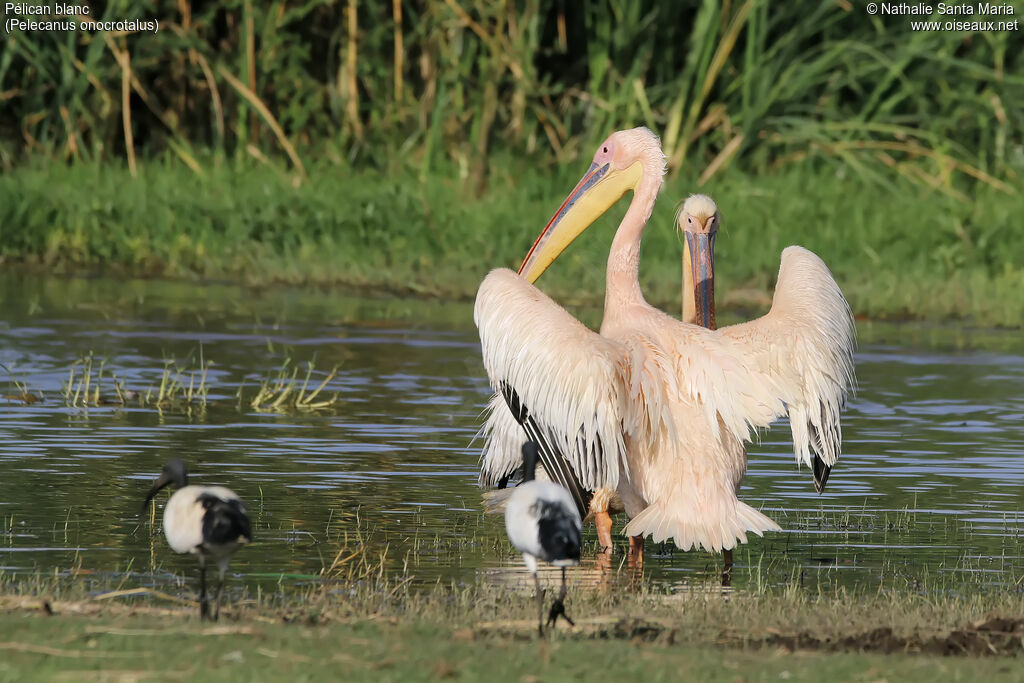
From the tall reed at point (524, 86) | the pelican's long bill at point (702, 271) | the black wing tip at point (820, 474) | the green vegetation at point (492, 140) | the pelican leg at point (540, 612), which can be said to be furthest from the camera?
the tall reed at point (524, 86)

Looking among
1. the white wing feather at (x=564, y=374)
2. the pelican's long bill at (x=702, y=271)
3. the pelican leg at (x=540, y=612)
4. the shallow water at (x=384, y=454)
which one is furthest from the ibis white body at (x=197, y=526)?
the pelican's long bill at (x=702, y=271)

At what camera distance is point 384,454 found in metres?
9.38

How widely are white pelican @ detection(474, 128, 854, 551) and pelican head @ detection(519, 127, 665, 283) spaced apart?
3.68 feet

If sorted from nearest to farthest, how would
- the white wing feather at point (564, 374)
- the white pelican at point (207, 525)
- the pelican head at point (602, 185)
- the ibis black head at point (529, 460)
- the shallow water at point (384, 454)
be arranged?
the white pelican at point (207, 525)
the white wing feather at point (564, 374)
the shallow water at point (384, 454)
the ibis black head at point (529, 460)
the pelican head at point (602, 185)

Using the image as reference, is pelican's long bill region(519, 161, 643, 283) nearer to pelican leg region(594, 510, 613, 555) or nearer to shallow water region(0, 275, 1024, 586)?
shallow water region(0, 275, 1024, 586)

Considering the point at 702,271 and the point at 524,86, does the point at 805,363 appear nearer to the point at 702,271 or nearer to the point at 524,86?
the point at 702,271

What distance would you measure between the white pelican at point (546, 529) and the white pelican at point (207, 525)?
2.66 ft

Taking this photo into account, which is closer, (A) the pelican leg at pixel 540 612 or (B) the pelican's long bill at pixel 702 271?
(A) the pelican leg at pixel 540 612

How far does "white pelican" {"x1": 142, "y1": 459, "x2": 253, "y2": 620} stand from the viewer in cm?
555

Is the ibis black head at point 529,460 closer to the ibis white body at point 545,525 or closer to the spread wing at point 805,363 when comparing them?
the spread wing at point 805,363

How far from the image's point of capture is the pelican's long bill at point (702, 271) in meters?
8.49

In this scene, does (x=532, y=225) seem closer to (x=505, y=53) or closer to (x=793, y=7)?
(x=505, y=53)

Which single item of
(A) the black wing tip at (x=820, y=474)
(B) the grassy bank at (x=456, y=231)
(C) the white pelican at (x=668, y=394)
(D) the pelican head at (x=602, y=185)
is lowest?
(A) the black wing tip at (x=820, y=474)

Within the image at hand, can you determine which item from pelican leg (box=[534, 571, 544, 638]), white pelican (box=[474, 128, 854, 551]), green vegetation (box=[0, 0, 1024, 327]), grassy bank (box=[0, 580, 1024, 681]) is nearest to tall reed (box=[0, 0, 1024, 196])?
green vegetation (box=[0, 0, 1024, 327])
